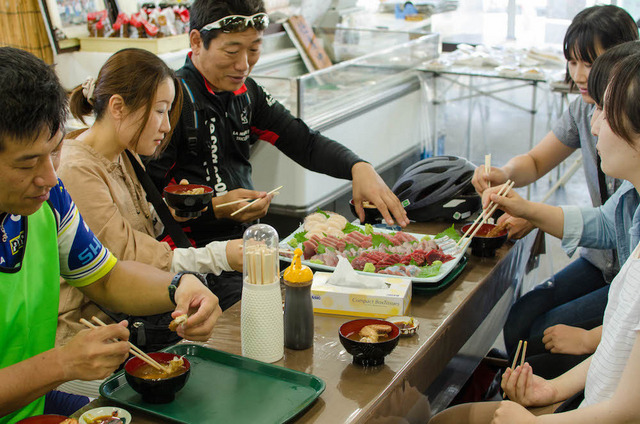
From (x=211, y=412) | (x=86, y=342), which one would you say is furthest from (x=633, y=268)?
(x=86, y=342)

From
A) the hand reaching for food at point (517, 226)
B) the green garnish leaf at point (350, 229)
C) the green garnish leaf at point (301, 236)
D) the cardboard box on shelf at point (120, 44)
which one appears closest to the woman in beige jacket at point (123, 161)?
the green garnish leaf at point (301, 236)

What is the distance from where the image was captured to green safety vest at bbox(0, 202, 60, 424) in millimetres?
1603

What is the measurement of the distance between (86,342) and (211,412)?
311 mm

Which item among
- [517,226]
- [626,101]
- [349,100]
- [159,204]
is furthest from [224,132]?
[349,100]

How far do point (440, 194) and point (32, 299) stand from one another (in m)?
1.72

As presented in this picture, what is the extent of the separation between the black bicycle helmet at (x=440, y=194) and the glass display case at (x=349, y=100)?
1.45 meters

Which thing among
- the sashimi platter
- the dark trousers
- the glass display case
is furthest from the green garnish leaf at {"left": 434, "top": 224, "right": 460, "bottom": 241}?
the glass display case

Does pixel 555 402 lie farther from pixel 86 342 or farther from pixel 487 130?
pixel 487 130

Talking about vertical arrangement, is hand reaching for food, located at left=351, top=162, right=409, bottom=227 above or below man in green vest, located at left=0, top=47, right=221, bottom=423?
below

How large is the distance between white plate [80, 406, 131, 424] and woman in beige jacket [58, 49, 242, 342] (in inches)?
27.1

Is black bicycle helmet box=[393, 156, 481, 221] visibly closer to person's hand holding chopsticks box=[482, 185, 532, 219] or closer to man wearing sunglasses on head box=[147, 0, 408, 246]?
man wearing sunglasses on head box=[147, 0, 408, 246]

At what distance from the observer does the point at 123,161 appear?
2.49m

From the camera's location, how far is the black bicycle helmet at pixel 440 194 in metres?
2.86

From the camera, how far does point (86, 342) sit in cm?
145
